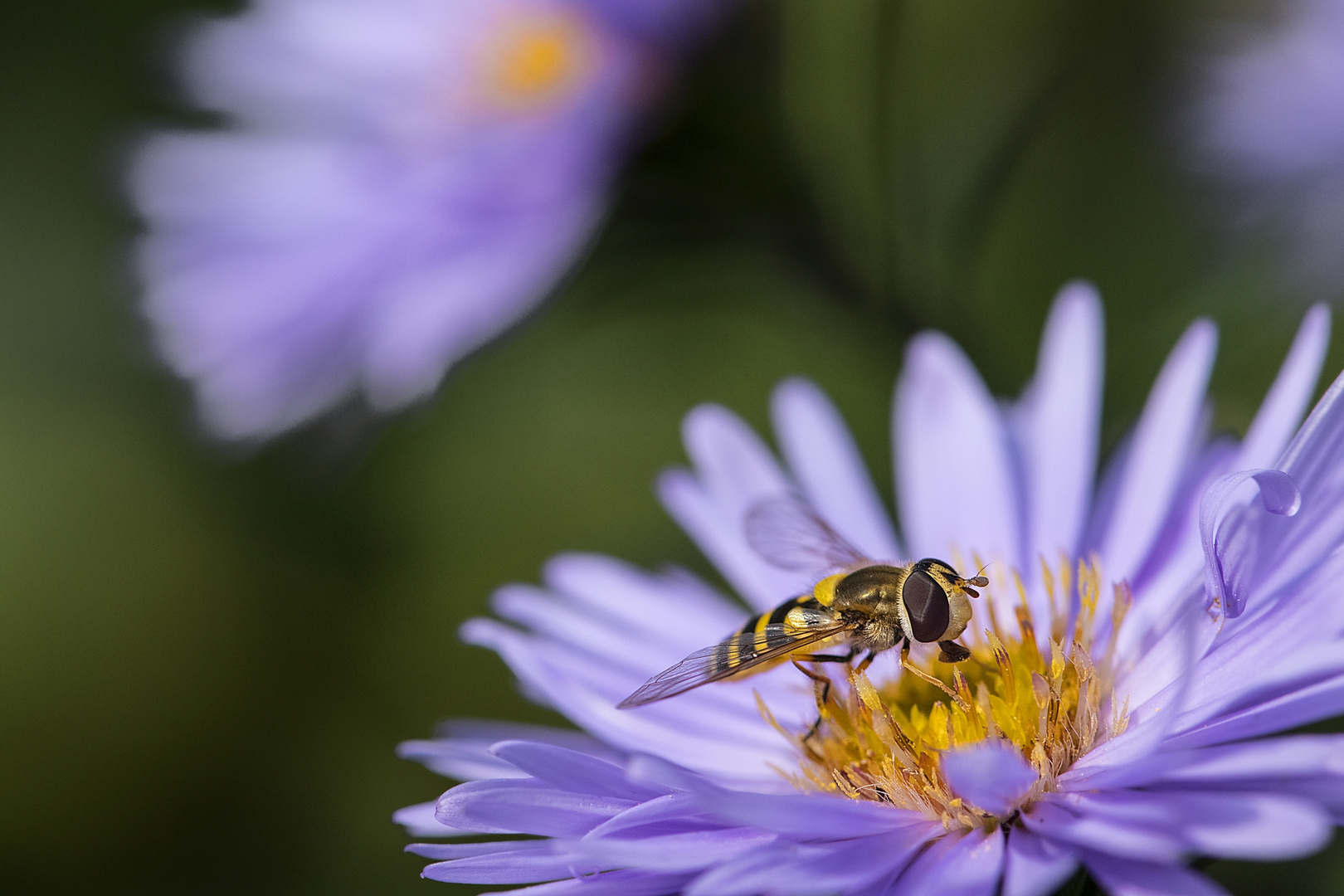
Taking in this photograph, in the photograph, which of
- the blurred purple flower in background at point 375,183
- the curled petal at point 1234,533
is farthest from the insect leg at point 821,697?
the blurred purple flower in background at point 375,183

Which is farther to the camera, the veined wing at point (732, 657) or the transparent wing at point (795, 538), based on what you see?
the transparent wing at point (795, 538)

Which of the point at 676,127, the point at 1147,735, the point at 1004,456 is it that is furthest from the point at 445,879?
the point at 676,127


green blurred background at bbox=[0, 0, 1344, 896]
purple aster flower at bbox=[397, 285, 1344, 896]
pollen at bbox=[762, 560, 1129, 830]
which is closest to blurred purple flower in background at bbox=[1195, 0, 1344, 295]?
green blurred background at bbox=[0, 0, 1344, 896]

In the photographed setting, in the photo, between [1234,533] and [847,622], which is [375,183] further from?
[1234,533]

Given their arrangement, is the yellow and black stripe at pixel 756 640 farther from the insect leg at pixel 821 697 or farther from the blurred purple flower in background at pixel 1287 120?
the blurred purple flower in background at pixel 1287 120

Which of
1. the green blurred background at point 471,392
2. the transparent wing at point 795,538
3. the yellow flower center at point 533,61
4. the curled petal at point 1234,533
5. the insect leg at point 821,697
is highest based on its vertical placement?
the yellow flower center at point 533,61

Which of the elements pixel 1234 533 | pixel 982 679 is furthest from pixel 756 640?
pixel 1234 533

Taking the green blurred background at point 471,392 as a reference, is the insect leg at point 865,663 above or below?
below
